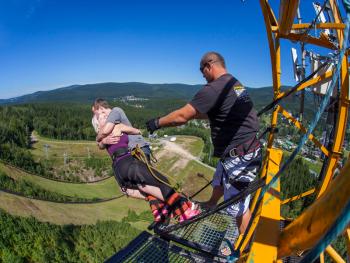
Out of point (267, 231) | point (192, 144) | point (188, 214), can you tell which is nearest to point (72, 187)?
point (188, 214)

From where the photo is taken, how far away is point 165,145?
76.6 m

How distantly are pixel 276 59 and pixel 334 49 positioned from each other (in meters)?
1.00

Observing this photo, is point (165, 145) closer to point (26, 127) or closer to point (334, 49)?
point (26, 127)

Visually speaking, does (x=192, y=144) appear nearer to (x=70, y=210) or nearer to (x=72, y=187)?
(x=72, y=187)

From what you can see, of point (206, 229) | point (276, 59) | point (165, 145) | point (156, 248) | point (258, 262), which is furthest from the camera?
point (165, 145)

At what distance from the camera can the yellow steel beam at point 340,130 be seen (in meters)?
5.16

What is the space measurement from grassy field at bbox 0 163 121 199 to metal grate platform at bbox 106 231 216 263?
33.0 metres

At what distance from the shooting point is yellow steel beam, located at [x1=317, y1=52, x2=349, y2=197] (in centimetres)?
516

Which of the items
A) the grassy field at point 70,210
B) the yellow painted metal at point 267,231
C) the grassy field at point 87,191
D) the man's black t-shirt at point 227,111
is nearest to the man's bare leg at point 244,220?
the man's black t-shirt at point 227,111

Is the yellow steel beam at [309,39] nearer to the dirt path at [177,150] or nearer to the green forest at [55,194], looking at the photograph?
the green forest at [55,194]

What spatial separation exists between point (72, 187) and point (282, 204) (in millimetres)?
42213

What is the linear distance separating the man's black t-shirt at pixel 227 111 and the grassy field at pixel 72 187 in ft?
111

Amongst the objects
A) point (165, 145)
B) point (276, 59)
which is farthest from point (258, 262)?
point (165, 145)

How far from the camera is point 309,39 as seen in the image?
18.9 feet
